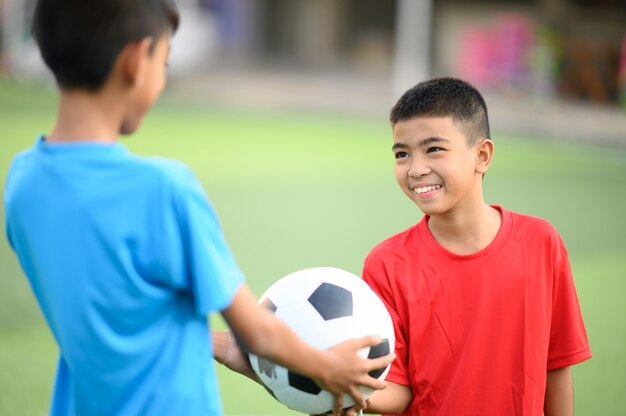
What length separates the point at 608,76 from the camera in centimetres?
1938

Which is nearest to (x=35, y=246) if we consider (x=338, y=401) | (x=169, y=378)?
(x=169, y=378)

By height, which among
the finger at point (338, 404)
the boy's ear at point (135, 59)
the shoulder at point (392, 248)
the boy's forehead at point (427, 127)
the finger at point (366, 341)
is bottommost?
the finger at point (338, 404)

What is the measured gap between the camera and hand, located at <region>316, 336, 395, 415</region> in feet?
8.04

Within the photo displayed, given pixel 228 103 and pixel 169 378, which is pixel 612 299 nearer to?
pixel 169 378

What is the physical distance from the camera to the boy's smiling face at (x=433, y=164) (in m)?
3.14

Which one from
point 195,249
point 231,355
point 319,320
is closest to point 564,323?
point 319,320

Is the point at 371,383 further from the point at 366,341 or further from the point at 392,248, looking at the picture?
the point at 392,248

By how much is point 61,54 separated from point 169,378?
0.77 meters

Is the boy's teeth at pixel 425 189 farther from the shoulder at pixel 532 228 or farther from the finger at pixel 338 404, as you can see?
the finger at pixel 338 404

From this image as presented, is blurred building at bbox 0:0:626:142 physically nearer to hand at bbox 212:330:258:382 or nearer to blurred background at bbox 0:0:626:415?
blurred background at bbox 0:0:626:415

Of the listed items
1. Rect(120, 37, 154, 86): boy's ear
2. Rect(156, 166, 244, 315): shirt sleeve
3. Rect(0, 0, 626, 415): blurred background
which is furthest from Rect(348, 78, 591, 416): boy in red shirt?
Rect(0, 0, 626, 415): blurred background

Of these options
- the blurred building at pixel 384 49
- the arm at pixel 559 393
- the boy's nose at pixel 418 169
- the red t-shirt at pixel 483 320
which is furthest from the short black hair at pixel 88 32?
the blurred building at pixel 384 49

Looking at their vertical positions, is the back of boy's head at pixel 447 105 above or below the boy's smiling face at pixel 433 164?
above

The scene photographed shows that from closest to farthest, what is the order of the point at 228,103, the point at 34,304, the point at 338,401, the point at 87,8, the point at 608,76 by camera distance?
1. the point at 87,8
2. the point at 338,401
3. the point at 34,304
4. the point at 608,76
5. the point at 228,103
